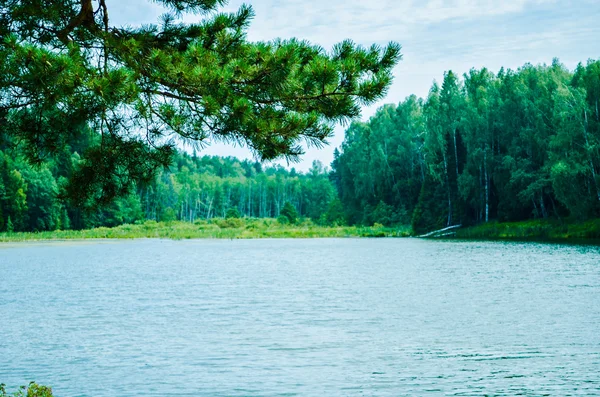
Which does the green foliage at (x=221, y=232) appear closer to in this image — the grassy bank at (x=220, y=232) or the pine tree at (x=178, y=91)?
the grassy bank at (x=220, y=232)

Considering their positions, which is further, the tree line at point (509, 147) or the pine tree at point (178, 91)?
the tree line at point (509, 147)

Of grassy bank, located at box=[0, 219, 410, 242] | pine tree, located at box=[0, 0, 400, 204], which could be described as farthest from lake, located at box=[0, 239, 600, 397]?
grassy bank, located at box=[0, 219, 410, 242]

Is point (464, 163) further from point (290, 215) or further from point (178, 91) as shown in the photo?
point (178, 91)

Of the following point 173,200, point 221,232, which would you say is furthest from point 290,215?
point 173,200

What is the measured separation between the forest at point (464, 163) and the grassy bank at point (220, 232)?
337 cm

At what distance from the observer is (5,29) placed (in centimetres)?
716

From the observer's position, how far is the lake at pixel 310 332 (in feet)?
35.6

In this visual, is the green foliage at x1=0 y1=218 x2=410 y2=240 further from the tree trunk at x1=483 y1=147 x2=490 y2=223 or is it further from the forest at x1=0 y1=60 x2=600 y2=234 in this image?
the tree trunk at x1=483 y1=147 x2=490 y2=223

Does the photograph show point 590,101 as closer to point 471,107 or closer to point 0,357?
point 471,107

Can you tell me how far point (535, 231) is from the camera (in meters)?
47.4

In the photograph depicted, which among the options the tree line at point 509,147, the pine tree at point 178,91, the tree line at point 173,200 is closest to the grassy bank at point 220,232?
the tree line at point 173,200

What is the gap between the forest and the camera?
41.0m

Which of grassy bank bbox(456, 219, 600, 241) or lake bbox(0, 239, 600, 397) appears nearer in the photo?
lake bbox(0, 239, 600, 397)

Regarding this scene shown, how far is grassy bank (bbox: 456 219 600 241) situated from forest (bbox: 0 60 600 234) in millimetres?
724
